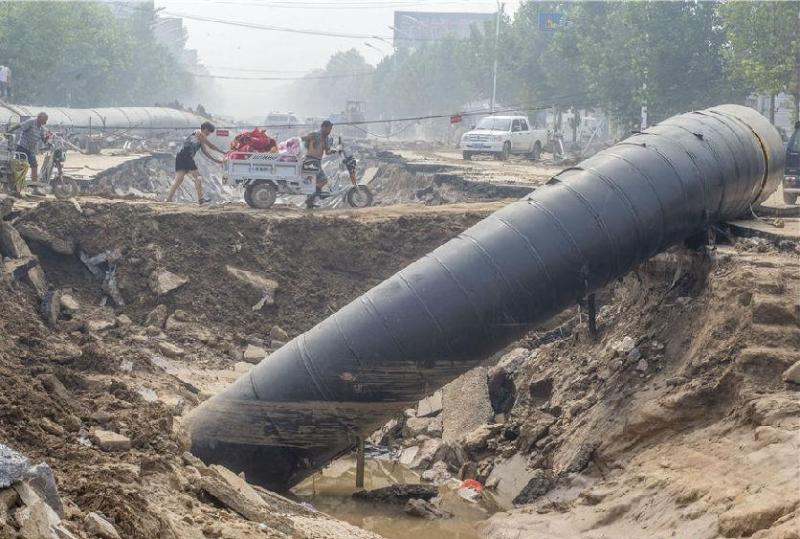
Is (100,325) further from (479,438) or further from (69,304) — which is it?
(479,438)

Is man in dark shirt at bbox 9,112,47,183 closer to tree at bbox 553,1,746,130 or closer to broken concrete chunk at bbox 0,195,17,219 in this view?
broken concrete chunk at bbox 0,195,17,219

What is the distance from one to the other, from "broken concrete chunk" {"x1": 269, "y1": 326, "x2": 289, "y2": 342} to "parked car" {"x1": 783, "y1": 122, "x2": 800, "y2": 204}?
9.55 metres

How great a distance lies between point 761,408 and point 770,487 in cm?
144

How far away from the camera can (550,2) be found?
215 ft

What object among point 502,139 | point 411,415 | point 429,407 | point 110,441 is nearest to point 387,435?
point 411,415

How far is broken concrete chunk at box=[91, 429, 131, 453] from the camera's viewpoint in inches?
346

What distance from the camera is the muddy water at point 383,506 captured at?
11.4 m

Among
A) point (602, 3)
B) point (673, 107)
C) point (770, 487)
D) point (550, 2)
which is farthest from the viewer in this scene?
point (550, 2)

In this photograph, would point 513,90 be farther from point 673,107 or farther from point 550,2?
point 673,107

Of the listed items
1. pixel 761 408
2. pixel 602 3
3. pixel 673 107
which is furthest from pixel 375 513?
pixel 602 3

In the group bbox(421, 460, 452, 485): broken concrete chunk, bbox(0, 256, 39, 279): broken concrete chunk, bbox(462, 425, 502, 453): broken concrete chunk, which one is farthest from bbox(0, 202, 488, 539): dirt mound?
bbox(462, 425, 502, 453): broken concrete chunk

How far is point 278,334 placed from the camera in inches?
655

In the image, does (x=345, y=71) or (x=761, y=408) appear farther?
(x=345, y=71)

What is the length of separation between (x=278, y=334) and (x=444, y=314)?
5.54m
